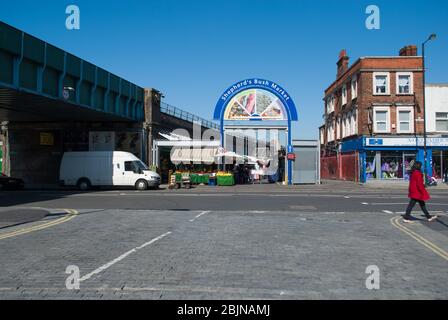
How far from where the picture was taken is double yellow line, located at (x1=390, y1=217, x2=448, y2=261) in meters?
8.06

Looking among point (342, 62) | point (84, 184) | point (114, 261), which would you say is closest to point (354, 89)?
point (342, 62)

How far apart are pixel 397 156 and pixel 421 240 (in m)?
28.8

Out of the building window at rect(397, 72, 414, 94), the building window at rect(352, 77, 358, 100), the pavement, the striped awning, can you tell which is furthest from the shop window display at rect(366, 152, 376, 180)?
the pavement

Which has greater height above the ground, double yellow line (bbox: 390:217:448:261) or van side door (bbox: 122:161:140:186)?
van side door (bbox: 122:161:140:186)

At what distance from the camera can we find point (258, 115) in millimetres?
35188

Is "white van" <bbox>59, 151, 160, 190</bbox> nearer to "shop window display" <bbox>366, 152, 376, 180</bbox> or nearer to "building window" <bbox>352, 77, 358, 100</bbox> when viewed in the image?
"shop window display" <bbox>366, 152, 376, 180</bbox>

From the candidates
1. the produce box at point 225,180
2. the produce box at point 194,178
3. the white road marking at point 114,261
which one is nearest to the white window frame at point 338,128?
the produce box at point 225,180

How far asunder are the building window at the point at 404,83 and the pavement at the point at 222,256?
24.6 m

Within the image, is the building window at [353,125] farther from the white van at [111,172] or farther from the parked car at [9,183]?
the parked car at [9,183]

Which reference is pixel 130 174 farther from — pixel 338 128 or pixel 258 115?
pixel 338 128

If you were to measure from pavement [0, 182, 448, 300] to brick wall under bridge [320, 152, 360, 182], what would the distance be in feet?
82.0
